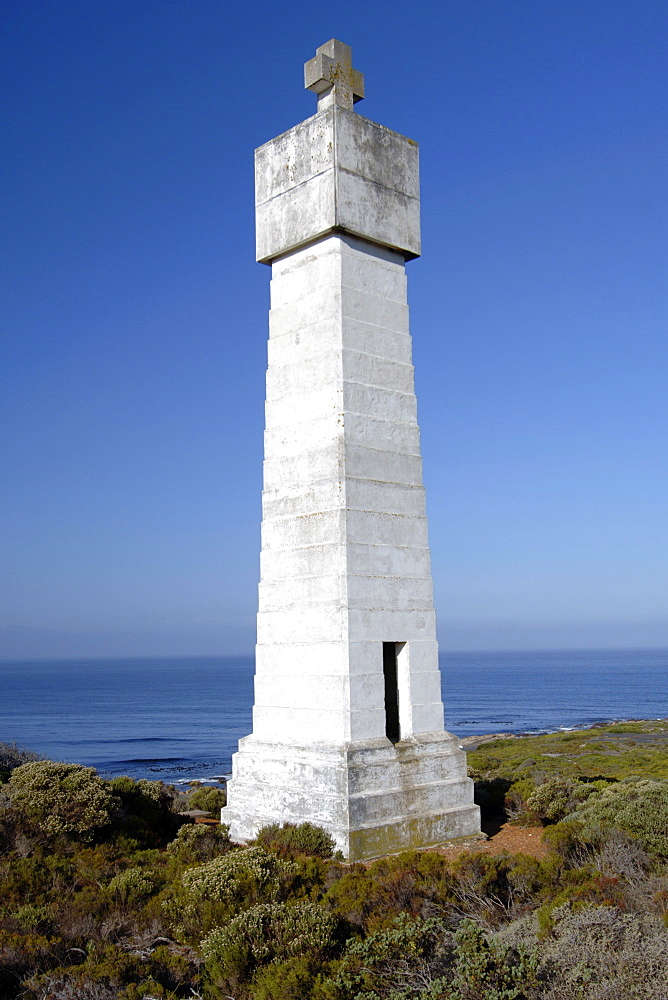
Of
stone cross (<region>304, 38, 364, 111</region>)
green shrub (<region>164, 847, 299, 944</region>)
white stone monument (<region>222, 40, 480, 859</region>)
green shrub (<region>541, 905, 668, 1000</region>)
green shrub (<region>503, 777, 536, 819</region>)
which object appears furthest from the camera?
green shrub (<region>503, 777, 536, 819</region>)

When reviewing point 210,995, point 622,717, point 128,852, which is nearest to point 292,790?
point 128,852

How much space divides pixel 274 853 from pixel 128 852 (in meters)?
2.11

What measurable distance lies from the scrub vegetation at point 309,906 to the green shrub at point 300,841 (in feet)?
0.08

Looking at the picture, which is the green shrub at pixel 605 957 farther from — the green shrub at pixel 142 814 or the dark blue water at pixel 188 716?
the dark blue water at pixel 188 716

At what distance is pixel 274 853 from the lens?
10.4m

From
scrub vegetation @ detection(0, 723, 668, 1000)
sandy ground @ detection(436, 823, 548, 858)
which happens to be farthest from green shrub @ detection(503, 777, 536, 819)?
sandy ground @ detection(436, 823, 548, 858)

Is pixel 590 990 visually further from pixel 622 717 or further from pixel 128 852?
pixel 622 717

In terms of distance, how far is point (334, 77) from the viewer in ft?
41.0

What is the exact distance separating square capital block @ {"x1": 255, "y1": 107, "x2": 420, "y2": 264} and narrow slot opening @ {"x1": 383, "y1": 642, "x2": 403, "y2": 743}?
582 centimetres

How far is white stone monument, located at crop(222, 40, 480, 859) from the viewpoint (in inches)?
439

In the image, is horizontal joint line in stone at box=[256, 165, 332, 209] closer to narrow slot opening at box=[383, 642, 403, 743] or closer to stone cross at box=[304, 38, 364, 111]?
stone cross at box=[304, 38, 364, 111]

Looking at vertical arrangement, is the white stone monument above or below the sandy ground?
above

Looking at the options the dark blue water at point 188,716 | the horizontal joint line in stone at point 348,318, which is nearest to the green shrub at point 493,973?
the horizontal joint line in stone at point 348,318

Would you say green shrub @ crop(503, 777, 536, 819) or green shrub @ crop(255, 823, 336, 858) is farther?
green shrub @ crop(503, 777, 536, 819)
